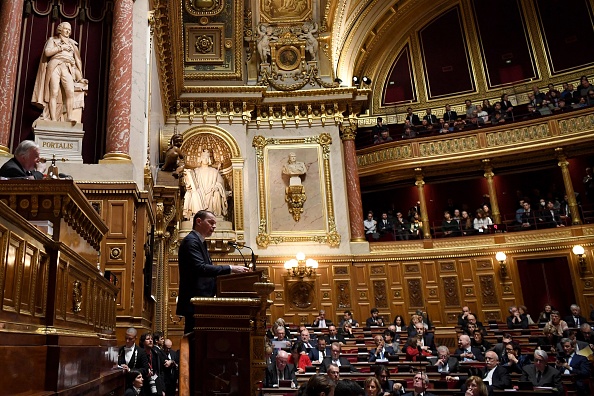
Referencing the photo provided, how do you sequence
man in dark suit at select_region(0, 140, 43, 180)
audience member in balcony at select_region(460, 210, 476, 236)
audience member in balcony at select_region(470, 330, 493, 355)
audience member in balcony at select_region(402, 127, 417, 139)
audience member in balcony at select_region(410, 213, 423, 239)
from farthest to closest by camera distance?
1. audience member in balcony at select_region(402, 127, 417, 139)
2. audience member in balcony at select_region(410, 213, 423, 239)
3. audience member in balcony at select_region(460, 210, 476, 236)
4. audience member in balcony at select_region(470, 330, 493, 355)
5. man in dark suit at select_region(0, 140, 43, 180)

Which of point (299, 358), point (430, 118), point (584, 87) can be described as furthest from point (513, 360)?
point (584, 87)

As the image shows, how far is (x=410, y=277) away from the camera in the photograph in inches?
604

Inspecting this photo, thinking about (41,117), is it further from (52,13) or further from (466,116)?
(466,116)

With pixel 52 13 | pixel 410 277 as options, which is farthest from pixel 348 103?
pixel 52 13

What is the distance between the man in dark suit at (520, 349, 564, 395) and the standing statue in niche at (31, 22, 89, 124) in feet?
24.3

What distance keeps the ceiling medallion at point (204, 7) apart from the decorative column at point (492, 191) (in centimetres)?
988

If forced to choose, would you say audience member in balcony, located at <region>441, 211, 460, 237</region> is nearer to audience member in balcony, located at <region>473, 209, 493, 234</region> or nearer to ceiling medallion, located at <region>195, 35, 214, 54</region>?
audience member in balcony, located at <region>473, 209, 493, 234</region>

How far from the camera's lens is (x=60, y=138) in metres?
7.31

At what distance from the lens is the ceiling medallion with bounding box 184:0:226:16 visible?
16531 mm

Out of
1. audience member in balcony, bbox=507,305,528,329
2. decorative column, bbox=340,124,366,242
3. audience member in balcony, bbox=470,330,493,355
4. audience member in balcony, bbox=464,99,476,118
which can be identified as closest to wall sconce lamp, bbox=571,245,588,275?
audience member in balcony, bbox=507,305,528,329

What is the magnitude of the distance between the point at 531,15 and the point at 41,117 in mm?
17801

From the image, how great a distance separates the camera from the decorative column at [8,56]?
23.7 ft

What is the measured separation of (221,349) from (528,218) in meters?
14.3

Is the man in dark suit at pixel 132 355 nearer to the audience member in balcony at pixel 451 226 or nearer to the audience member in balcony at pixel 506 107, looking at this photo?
the audience member in balcony at pixel 451 226
